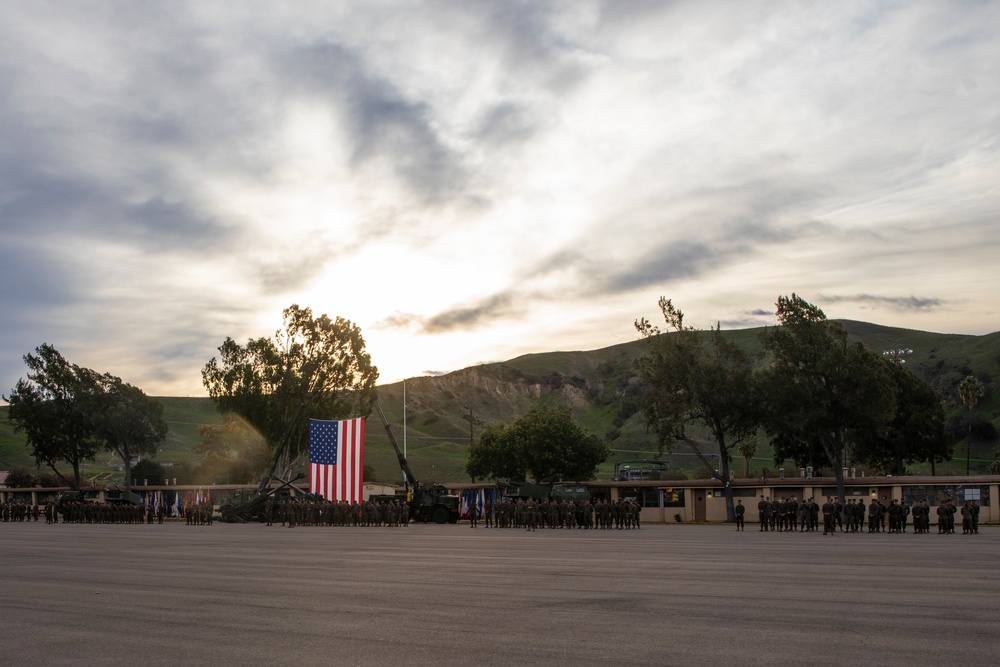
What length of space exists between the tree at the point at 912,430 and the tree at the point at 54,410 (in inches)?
2692

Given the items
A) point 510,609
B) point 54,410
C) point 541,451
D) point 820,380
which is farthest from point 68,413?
point 510,609

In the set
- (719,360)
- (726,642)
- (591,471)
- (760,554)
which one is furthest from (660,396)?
(726,642)

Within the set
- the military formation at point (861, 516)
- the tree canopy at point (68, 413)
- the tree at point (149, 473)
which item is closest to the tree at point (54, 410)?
the tree canopy at point (68, 413)

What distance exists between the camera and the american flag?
48.8 m

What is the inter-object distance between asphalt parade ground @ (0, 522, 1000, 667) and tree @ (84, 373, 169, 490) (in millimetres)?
70910

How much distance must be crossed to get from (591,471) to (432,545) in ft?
168

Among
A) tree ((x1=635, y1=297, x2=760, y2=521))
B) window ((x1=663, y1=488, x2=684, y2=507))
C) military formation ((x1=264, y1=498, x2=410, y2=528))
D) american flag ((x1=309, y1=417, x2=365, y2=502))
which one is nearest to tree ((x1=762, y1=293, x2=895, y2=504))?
tree ((x1=635, y1=297, x2=760, y2=521))

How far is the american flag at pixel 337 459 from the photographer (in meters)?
48.8

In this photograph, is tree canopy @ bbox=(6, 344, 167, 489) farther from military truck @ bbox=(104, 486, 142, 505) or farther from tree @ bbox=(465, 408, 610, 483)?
tree @ bbox=(465, 408, 610, 483)

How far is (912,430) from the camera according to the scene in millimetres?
76625

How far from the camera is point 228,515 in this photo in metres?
53.8

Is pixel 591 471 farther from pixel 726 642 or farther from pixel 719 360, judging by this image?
pixel 726 642

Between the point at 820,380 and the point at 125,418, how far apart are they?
65.5 metres

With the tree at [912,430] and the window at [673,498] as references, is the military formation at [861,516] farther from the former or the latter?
Answer: the tree at [912,430]
